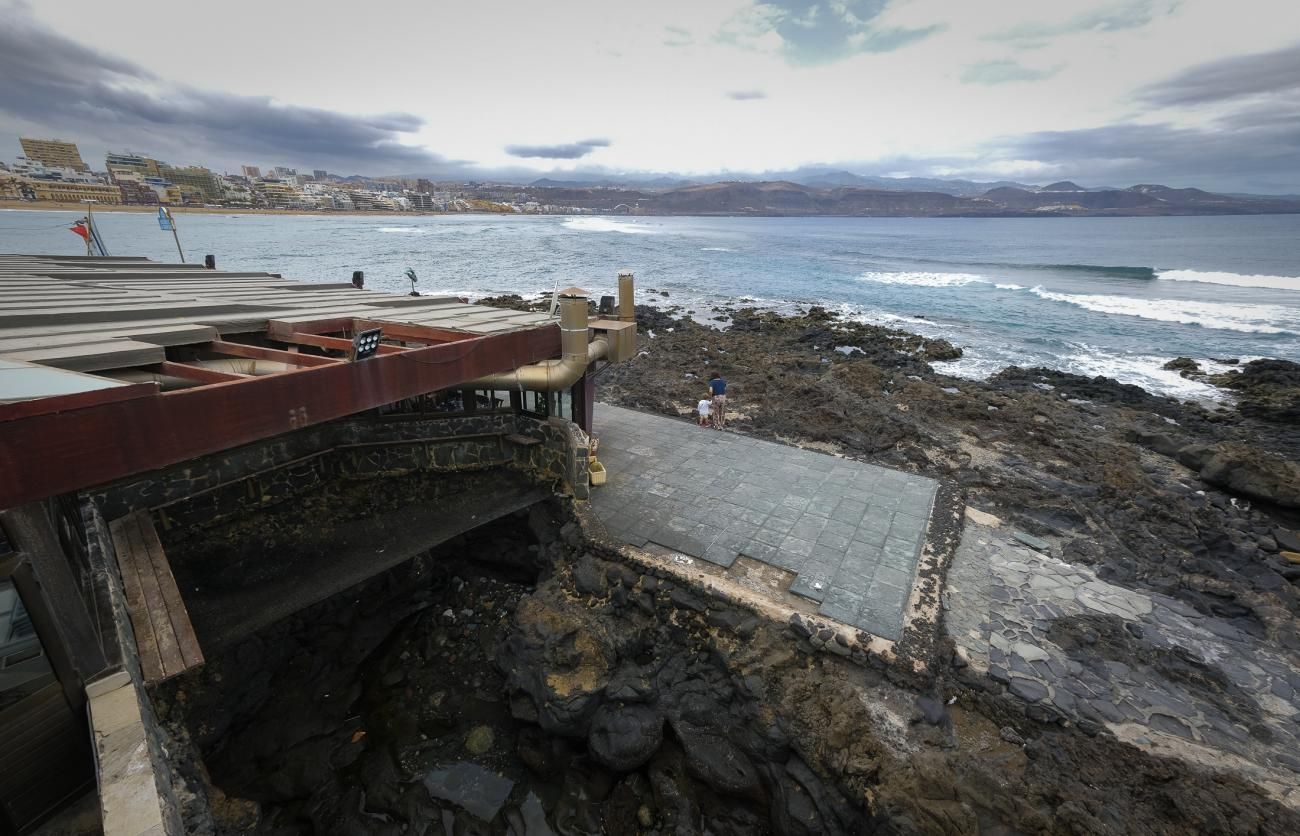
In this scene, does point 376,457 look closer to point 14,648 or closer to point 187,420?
point 14,648

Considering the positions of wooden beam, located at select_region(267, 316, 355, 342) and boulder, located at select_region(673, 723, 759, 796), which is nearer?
boulder, located at select_region(673, 723, 759, 796)

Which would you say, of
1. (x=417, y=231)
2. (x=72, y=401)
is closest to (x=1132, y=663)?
(x=72, y=401)

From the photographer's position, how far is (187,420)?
4.46 metres

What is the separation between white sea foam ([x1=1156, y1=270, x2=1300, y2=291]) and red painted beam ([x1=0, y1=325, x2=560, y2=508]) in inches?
3009

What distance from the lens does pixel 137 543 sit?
7.16 metres

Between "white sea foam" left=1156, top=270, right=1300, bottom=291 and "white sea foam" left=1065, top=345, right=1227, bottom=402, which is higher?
"white sea foam" left=1156, top=270, right=1300, bottom=291

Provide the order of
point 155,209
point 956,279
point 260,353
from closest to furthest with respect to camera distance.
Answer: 1. point 260,353
2. point 956,279
3. point 155,209

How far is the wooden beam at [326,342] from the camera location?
6714 mm

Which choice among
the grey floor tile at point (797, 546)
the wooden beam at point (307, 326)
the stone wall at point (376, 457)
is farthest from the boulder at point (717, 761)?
the wooden beam at point (307, 326)

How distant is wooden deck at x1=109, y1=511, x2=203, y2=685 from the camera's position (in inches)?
221

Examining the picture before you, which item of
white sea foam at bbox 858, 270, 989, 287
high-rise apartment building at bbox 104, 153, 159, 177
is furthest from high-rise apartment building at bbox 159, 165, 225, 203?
white sea foam at bbox 858, 270, 989, 287

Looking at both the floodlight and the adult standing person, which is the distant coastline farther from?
the floodlight

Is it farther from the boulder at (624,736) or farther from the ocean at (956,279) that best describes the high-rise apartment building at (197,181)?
the boulder at (624,736)

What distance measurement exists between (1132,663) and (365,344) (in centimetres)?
1093
